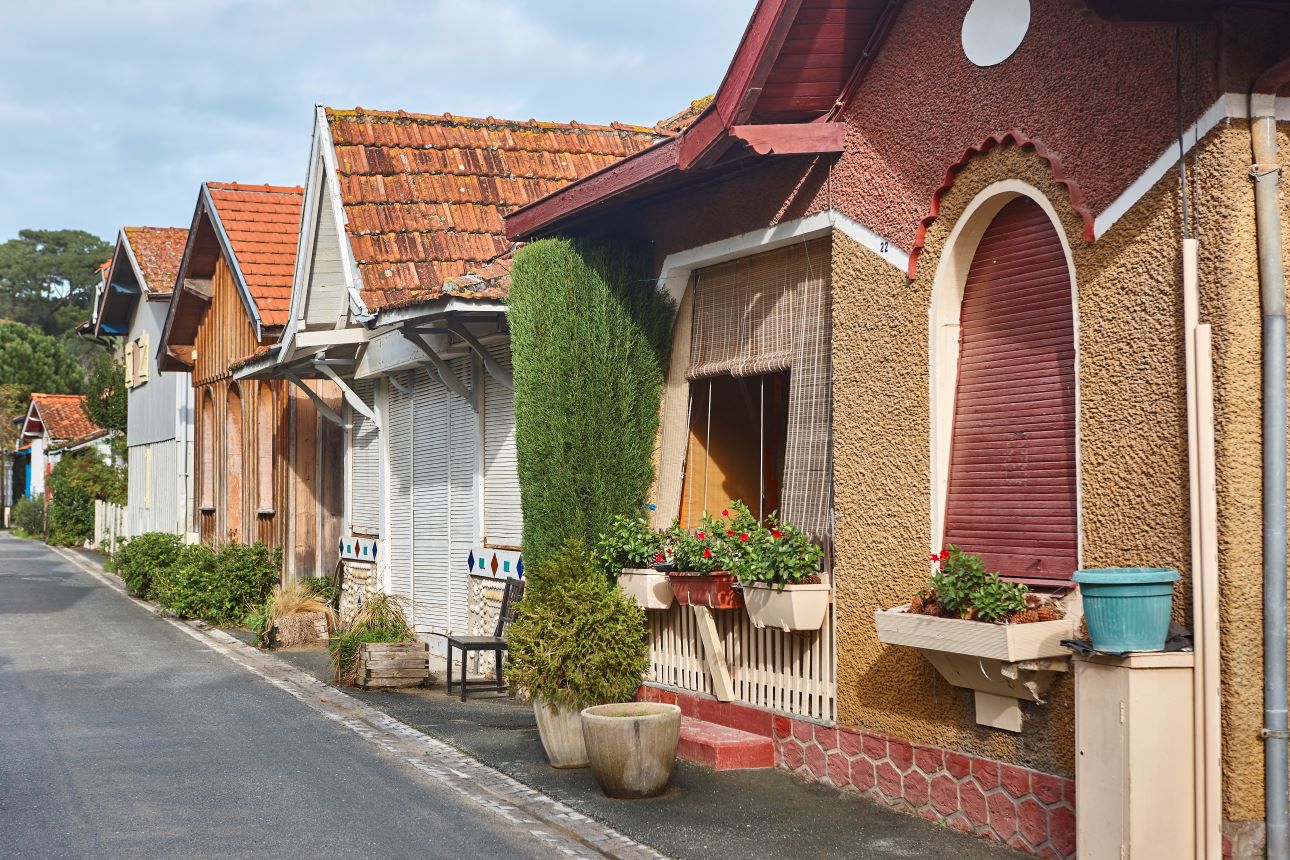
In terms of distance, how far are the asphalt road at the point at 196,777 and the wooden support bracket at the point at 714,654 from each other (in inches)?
73.9

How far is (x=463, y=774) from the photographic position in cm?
916

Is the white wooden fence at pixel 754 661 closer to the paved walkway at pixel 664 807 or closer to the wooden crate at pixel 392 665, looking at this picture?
the paved walkway at pixel 664 807

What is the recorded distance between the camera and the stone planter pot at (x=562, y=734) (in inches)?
→ 359

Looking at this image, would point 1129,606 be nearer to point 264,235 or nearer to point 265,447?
point 265,447

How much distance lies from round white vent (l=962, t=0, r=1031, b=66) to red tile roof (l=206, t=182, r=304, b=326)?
47.1 ft

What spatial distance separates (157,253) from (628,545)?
23.5 metres

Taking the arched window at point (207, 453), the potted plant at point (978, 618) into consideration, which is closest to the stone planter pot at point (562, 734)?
the potted plant at point (978, 618)

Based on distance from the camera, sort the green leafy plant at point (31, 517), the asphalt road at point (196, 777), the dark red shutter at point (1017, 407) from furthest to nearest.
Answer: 1. the green leafy plant at point (31, 517)
2. the asphalt road at point (196, 777)
3. the dark red shutter at point (1017, 407)

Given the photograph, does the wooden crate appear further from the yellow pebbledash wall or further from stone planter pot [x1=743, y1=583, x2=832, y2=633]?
the yellow pebbledash wall

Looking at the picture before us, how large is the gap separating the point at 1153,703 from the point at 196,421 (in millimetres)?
23651

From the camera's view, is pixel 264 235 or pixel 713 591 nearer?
pixel 713 591

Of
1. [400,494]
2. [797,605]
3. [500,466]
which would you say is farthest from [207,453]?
[797,605]

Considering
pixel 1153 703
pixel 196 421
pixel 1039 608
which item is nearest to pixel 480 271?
pixel 1039 608

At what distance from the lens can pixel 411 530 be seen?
53.6ft
